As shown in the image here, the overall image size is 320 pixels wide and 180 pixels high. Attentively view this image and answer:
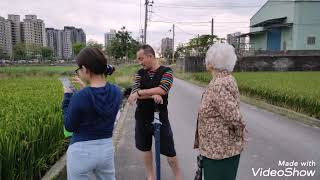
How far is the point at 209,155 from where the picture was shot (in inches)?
132

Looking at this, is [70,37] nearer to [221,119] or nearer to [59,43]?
[59,43]

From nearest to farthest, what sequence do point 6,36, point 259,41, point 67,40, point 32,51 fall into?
1. point 259,41
2. point 32,51
3. point 6,36
4. point 67,40

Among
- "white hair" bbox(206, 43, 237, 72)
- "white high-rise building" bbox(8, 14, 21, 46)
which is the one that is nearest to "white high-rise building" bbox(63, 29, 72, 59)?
"white high-rise building" bbox(8, 14, 21, 46)

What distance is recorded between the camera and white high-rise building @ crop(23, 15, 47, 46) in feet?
319

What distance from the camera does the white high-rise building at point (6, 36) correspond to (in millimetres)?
83375

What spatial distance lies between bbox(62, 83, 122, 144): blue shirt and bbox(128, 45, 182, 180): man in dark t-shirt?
4.08 ft

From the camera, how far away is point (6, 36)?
86.8m

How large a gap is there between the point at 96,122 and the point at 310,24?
47.8 metres

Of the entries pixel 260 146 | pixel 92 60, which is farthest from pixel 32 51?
pixel 92 60

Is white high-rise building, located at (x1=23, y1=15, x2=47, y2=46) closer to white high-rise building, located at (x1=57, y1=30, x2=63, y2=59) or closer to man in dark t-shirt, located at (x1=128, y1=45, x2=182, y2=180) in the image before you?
white high-rise building, located at (x1=57, y1=30, x2=63, y2=59)

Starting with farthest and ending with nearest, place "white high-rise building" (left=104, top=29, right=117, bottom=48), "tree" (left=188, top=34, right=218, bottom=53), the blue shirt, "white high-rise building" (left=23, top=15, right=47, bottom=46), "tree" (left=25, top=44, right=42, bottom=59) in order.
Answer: "white high-rise building" (left=23, top=15, right=47, bottom=46), "tree" (left=25, top=44, right=42, bottom=59), "white high-rise building" (left=104, top=29, right=117, bottom=48), "tree" (left=188, top=34, right=218, bottom=53), the blue shirt

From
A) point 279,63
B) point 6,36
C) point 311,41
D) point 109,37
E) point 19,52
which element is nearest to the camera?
point 279,63

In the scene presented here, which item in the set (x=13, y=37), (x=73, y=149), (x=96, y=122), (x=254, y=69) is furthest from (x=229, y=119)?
(x=13, y=37)

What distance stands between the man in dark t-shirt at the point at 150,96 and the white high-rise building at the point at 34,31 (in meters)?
95.2
